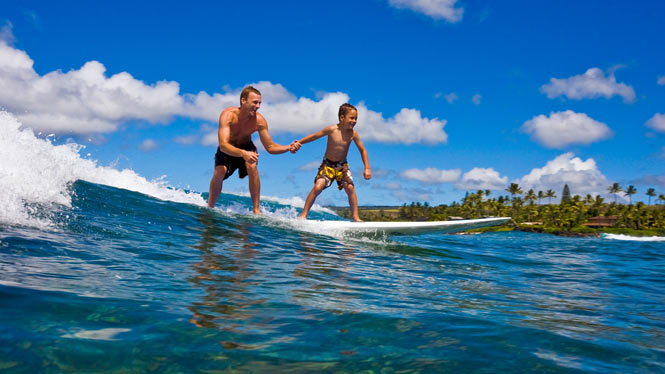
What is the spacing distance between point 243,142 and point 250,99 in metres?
0.88

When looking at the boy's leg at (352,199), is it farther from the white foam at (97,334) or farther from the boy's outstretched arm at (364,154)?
the white foam at (97,334)

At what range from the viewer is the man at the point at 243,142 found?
302 inches

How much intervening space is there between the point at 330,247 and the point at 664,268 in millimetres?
5347

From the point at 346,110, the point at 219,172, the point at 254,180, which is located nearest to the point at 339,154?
the point at 346,110

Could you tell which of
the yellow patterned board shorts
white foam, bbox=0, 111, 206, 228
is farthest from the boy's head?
white foam, bbox=0, 111, 206, 228

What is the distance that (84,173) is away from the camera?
11.8 metres

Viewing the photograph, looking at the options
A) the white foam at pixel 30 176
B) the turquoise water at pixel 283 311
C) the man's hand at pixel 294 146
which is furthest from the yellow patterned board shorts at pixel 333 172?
the white foam at pixel 30 176

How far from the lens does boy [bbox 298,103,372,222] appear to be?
835cm

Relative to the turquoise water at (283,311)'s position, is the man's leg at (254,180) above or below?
above

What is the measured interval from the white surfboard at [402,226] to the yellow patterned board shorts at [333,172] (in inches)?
32.3

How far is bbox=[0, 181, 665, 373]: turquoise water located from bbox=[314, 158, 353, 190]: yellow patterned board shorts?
2.73 meters

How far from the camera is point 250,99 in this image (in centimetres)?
766

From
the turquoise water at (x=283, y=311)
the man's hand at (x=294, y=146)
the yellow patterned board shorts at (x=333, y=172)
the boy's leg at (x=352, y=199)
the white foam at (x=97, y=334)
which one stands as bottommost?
the white foam at (x=97, y=334)

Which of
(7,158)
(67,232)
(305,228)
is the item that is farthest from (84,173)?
(67,232)
